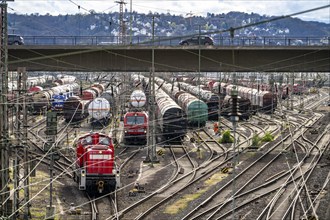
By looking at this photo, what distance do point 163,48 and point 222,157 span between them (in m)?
6.65

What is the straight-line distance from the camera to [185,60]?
3891 cm

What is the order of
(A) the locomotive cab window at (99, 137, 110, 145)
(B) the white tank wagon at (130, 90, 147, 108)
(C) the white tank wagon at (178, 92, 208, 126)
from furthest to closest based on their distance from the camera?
(B) the white tank wagon at (130, 90, 147, 108)
(C) the white tank wagon at (178, 92, 208, 126)
(A) the locomotive cab window at (99, 137, 110, 145)

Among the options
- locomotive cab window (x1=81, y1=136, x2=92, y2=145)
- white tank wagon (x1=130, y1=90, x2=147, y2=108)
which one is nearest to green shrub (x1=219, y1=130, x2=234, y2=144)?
white tank wagon (x1=130, y1=90, x2=147, y2=108)

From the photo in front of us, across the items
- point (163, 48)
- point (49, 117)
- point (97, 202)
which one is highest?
point (163, 48)

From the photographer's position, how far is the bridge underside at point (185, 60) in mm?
38250

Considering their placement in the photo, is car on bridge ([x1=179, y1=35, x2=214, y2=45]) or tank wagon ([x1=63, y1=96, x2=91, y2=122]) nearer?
car on bridge ([x1=179, y1=35, x2=214, y2=45])

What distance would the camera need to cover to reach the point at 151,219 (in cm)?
2184

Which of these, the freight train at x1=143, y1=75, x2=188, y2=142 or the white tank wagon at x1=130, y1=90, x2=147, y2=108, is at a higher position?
the white tank wagon at x1=130, y1=90, x2=147, y2=108

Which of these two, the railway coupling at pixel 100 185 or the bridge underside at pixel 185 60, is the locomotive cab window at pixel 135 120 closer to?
the bridge underside at pixel 185 60

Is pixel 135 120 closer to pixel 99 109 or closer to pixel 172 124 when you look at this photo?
pixel 172 124

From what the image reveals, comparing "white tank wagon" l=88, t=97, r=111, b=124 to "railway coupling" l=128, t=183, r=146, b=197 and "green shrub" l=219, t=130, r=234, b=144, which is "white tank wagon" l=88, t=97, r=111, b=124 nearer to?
"green shrub" l=219, t=130, r=234, b=144

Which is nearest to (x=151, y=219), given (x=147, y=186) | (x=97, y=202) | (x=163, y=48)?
(x=97, y=202)

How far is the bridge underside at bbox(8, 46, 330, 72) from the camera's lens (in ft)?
125

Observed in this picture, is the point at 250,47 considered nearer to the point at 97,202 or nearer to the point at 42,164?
the point at 42,164
